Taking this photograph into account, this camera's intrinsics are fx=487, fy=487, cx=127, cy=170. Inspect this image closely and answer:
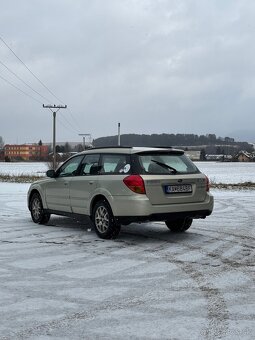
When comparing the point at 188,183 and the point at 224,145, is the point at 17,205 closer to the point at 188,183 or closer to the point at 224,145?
the point at 188,183

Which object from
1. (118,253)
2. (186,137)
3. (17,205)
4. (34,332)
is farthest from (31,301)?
(186,137)

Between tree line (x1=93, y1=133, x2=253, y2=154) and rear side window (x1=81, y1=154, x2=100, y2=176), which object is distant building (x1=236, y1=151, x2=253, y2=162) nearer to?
tree line (x1=93, y1=133, x2=253, y2=154)

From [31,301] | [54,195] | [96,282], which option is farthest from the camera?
[54,195]

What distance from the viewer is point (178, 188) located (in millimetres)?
8469

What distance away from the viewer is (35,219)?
36.2 feet

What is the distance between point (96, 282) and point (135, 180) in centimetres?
272

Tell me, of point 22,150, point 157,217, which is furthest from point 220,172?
point 22,150

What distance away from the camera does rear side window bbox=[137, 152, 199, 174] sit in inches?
333

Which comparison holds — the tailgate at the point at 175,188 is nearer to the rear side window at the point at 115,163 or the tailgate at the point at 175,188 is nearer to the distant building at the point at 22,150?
the rear side window at the point at 115,163

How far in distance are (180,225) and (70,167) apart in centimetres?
256

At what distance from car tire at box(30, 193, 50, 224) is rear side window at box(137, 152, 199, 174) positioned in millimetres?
3285

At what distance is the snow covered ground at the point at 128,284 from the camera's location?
4.23 m

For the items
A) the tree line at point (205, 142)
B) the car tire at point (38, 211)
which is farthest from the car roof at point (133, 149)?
the tree line at point (205, 142)

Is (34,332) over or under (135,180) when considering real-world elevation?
under
